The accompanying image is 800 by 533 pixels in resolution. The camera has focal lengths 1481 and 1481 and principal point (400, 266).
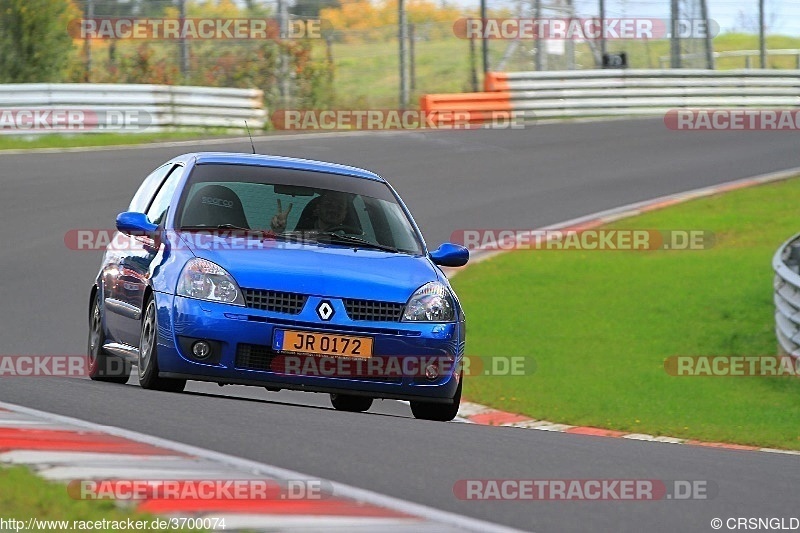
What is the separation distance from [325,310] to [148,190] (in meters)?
2.54

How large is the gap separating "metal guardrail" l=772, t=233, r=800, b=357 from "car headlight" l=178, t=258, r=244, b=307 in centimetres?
610

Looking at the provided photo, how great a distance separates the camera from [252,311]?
8023 mm

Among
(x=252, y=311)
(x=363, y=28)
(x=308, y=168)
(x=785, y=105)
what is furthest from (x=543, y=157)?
(x=252, y=311)

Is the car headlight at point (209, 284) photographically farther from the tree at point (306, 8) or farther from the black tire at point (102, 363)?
the tree at point (306, 8)

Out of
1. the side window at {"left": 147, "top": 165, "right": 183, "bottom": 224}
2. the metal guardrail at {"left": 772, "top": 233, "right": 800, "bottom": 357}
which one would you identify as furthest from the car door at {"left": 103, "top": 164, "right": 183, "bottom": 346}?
the metal guardrail at {"left": 772, "top": 233, "right": 800, "bottom": 357}

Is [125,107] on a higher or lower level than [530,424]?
higher

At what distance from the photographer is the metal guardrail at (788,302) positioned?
1257 cm

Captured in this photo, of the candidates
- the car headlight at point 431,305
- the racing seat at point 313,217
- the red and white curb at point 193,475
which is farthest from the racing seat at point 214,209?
the red and white curb at point 193,475

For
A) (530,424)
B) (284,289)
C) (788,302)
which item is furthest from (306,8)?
(284,289)

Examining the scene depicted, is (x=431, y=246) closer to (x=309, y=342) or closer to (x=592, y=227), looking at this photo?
(x=592, y=227)

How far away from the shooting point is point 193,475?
5.41 metres

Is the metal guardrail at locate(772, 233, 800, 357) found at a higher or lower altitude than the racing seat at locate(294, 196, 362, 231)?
lower

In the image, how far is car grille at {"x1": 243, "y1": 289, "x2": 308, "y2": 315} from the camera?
8047mm

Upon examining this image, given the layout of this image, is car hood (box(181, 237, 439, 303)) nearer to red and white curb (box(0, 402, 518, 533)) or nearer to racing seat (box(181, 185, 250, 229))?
racing seat (box(181, 185, 250, 229))
